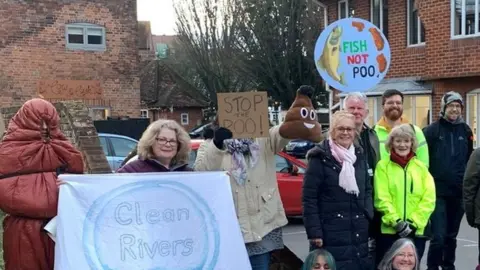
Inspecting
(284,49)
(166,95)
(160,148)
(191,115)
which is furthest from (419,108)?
(191,115)

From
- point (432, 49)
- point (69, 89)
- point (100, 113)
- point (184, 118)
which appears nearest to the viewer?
point (432, 49)

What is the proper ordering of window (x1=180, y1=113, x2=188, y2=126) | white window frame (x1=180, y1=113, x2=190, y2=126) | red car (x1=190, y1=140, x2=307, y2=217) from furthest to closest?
window (x1=180, y1=113, x2=188, y2=126) → white window frame (x1=180, y1=113, x2=190, y2=126) → red car (x1=190, y1=140, x2=307, y2=217)

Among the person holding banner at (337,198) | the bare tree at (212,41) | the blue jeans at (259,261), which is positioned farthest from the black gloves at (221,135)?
the bare tree at (212,41)

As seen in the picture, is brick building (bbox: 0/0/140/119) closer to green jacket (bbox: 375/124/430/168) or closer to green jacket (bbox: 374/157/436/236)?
green jacket (bbox: 375/124/430/168)

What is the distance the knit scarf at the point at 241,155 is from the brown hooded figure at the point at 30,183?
1.10m

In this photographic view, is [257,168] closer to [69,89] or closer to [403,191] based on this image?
[403,191]

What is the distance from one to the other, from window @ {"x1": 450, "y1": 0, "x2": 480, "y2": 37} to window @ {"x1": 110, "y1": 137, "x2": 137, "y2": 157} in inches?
307

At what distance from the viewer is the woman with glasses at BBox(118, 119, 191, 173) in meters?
3.88

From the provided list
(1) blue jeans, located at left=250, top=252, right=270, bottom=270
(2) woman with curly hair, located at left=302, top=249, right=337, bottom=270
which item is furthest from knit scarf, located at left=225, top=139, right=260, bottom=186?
(2) woman with curly hair, located at left=302, top=249, right=337, bottom=270

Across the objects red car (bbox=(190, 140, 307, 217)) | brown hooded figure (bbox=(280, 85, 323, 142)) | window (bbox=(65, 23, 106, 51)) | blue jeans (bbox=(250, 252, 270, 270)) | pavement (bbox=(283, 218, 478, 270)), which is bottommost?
pavement (bbox=(283, 218, 478, 270))

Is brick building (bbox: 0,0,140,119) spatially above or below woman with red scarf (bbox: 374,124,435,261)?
above

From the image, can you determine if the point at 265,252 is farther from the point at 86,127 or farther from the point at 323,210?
the point at 86,127

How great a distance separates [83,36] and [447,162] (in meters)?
16.8

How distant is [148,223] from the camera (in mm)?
3744
